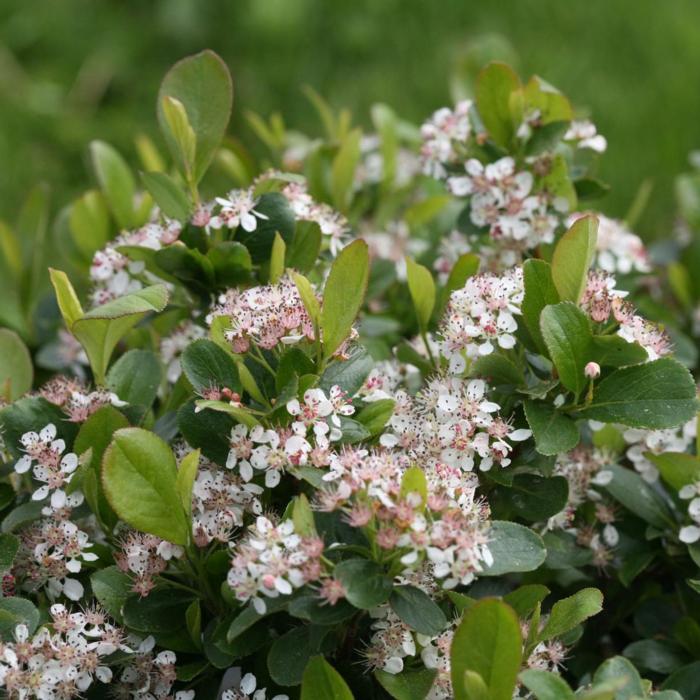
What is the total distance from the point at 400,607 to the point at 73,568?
1.21 ft

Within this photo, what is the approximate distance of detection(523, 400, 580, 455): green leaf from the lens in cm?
115

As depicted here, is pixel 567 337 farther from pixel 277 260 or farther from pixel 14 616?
pixel 14 616

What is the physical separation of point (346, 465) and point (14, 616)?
371 mm

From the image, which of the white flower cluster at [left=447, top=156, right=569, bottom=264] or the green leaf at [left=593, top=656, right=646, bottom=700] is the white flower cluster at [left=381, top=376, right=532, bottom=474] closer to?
the green leaf at [left=593, top=656, right=646, bottom=700]

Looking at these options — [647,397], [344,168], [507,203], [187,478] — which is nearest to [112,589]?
[187,478]

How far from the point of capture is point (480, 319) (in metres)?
1.22

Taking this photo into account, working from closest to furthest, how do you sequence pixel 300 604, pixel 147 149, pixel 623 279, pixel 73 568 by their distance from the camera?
pixel 300 604, pixel 73 568, pixel 623 279, pixel 147 149

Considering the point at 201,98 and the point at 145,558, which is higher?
the point at 201,98

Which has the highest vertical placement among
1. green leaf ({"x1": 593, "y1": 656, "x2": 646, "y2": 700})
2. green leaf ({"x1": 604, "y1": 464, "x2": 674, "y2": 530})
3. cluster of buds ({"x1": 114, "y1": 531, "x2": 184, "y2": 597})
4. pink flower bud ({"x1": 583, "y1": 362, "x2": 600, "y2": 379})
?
pink flower bud ({"x1": 583, "y1": 362, "x2": 600, "y2": 379})

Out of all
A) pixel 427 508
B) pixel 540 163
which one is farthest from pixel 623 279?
pixel 427 508

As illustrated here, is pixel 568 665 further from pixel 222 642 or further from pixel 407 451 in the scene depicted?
pixel 222 642

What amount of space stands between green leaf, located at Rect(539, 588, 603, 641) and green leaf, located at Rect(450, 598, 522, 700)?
0.12 meters

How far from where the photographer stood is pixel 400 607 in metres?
1.05

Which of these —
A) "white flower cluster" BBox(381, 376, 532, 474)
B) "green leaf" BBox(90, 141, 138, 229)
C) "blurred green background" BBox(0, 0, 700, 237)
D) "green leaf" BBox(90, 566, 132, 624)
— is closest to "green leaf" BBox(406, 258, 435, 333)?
"white flower cluster" BBox(381, 376, 532, 474)
